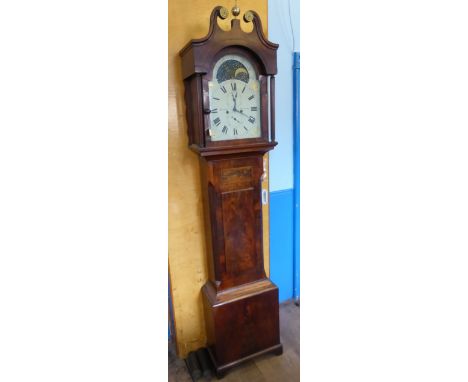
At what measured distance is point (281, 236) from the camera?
7.13 feet

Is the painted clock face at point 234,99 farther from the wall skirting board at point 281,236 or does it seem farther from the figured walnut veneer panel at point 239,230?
the wall skirting board at point 281,236

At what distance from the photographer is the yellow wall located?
157 cm

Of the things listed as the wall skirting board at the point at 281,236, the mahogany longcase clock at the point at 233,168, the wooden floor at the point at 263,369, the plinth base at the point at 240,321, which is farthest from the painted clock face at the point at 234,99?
the wooden floor at the point at 263,369

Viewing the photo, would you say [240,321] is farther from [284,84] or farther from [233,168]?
[284,84]

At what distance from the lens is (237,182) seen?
5.28ft

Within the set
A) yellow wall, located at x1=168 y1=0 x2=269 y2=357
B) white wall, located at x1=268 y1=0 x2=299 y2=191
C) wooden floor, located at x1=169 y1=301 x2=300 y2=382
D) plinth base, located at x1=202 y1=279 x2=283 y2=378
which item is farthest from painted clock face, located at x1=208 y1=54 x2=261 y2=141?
wooden floor, located at x1=169 y1=301 x2=300 y2=382

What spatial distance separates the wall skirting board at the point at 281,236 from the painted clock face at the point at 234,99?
65cm

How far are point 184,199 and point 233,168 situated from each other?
0.34m

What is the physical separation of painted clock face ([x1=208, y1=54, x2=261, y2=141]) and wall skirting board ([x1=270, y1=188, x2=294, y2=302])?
0.65 m

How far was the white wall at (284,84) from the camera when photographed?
1855 mm

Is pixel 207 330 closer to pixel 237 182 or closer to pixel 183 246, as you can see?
pixel 183 246

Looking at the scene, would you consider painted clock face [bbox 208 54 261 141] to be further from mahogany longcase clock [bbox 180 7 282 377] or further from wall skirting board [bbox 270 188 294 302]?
wall skirting board [bbox 270 188 294 302]
